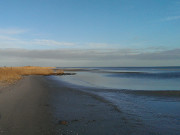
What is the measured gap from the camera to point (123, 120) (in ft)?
25.0

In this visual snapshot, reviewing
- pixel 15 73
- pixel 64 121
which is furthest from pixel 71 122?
pixel 15 73

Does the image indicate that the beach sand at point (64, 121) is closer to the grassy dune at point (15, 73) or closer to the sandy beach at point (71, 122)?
the sandy beach at point (71, 122)

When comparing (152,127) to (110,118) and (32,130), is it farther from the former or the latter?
(32,130)

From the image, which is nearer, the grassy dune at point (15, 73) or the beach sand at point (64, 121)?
the beach sand at point (64, 121)

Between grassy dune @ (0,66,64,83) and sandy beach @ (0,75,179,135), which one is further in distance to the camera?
grassy dune @ (0,66,64,83)

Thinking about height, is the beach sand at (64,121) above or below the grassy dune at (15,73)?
below

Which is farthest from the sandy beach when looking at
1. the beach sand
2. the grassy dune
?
the grassy dune

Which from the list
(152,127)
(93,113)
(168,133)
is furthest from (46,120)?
(168,133)

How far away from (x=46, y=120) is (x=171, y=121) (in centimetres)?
550

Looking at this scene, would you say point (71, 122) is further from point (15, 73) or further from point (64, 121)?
point (15, 73)

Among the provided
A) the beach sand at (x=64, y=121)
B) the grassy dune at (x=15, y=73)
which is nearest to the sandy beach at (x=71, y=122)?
the beach sand at (x=64, y=121)

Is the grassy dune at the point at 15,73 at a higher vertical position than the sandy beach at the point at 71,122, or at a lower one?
higher

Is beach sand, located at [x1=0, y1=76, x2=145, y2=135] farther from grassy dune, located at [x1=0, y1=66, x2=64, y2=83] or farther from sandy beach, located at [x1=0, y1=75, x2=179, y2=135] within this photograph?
grassy dune, located at [x1=0, y1=66, x2=64, y2=83]

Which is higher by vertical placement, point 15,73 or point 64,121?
point 15,73
